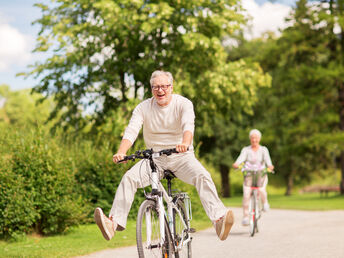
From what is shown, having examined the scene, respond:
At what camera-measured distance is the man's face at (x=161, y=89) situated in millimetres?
5527

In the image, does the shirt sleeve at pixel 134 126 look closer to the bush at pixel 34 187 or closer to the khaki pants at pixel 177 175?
the khaki pants at pixel 177 175

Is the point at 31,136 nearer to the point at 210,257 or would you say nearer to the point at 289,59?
the point at 210,257

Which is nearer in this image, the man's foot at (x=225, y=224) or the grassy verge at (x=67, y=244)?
the man's foot at (x=225, y=224)

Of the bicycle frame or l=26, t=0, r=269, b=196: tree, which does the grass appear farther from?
the bicycle frame

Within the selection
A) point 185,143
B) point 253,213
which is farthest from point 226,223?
point 253,213

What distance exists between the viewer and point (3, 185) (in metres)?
9.57

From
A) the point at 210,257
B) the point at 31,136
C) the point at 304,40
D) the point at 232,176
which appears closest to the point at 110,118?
Result: the point at 31,136

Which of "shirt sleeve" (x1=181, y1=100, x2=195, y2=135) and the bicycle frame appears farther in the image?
"shirt sleeve" (x1=181, y1=100, x2=195, y2=135)

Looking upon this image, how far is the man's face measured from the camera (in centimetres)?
553

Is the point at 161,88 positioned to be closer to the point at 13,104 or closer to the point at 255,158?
the point at 255,158

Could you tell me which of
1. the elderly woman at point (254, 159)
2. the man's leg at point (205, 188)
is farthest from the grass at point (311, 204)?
the man's leg at point (205, 188)

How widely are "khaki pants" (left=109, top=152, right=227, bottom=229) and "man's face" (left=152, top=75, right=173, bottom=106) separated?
0.59 meters

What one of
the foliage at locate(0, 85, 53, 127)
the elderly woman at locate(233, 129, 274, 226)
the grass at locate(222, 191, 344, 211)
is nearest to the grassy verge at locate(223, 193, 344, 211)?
the grass at locate(222, 191, 344, 211)

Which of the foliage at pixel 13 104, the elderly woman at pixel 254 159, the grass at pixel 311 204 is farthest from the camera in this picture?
the foliage at pixel 13 104
